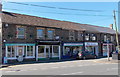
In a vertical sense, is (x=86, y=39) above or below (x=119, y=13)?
below

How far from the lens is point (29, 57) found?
24438 mm

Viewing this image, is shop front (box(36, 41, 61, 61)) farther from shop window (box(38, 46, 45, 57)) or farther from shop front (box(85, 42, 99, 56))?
shop front (box(85, 42, 99, 56))

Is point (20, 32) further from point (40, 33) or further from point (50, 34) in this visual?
point (50, 34)

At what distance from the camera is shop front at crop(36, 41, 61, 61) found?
25.7 meters

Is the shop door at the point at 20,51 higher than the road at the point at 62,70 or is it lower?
higher

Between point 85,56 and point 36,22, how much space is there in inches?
386

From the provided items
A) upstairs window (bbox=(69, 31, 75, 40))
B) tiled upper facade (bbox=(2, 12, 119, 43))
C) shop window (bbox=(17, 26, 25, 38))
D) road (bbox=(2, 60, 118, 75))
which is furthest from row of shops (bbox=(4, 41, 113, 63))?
road (bbox=(2, 60, 118, 75))

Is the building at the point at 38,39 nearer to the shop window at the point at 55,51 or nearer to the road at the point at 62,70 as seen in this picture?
the shop window at the point at 55,51

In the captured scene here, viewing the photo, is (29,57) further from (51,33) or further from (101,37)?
(101,37)

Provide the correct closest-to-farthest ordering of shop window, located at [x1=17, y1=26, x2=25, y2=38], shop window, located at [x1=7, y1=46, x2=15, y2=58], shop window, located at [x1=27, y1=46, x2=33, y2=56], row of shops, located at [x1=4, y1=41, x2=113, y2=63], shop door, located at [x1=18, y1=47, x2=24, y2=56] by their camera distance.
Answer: shop window, located at [x1=7, y1=46, x2=15, y2=58]
row of shops, located at [x1=4, y1=41, x2=113, y2=63]
shop window, located at [x1=17, y1=26, x2=25, y2=38]
shop door, located at [x1=18, y1=47, x2=24, y2=56]
shop window, located at [x1=27, y1=46, x2=33, y2=56]

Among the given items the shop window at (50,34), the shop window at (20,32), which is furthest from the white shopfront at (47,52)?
the shop window at (20,32)

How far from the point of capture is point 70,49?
100 feet

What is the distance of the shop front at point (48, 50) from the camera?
84.5 feet

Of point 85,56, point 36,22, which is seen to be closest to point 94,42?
point 85,56
